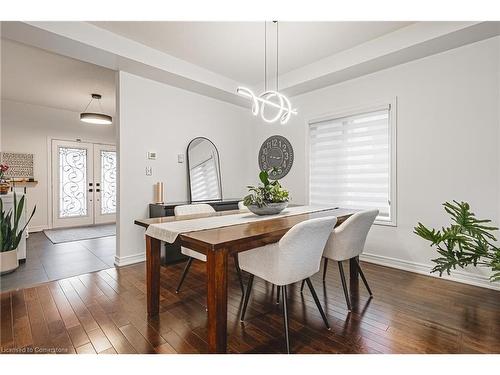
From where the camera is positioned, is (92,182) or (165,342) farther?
(92,182)

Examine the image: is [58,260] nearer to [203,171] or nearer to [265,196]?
[203,171]

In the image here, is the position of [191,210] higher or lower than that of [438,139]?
lower

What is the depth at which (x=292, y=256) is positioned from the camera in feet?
5.31

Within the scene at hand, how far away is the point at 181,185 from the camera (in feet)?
12.8

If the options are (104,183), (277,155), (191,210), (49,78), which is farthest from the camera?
(104,183)

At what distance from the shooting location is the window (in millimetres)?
3242

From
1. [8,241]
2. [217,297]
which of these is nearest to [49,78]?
[8,241]

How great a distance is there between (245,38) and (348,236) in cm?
236

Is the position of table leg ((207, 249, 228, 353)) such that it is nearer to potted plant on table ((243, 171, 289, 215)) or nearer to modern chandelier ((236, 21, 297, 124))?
potted plant on table ((243, 171, 289, 215))

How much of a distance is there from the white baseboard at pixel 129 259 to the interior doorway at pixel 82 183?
353cm
